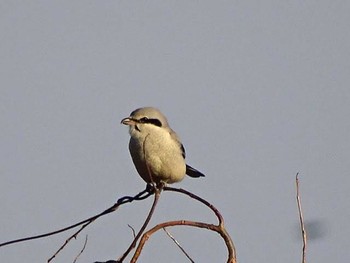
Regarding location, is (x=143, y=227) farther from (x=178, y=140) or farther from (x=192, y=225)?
(x=178, y=140)

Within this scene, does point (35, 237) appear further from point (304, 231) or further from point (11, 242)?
point (304, 231)

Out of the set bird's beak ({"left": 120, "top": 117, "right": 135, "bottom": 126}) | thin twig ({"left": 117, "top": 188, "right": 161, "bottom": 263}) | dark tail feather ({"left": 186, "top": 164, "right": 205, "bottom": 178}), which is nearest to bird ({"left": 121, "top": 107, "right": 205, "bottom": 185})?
bird's beak ({"left": 120, "top": 117, "right": 135, "bottom": 126})

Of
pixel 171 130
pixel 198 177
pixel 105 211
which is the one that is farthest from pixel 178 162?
pixel 105 211

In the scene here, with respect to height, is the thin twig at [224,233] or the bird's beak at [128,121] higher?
the bird's beak at [128,121]

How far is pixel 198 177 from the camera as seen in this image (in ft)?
19.5

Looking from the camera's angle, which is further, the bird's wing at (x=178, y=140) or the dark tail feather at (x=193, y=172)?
the dark tail feather at (x=193, y=172)

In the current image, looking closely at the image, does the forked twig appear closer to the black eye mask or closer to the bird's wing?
the black eye mask

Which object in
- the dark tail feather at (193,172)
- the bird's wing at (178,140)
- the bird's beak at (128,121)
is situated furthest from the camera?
the dark tail feather at (193,172)

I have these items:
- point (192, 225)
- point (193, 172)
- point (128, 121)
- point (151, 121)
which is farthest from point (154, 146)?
point (192, 225)

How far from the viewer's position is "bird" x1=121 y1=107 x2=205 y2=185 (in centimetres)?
492

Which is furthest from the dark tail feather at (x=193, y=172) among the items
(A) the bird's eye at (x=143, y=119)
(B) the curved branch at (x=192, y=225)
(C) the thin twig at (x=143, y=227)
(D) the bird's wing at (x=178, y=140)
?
(B) the curved branch at (x=192, y=225)

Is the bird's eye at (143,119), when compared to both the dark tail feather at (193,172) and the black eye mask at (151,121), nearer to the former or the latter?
the black eye mask at (151,121)

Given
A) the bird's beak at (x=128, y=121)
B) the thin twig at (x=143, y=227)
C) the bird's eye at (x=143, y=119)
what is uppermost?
the bird's eye at (x=143, y=119)

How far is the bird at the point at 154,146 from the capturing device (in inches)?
194
